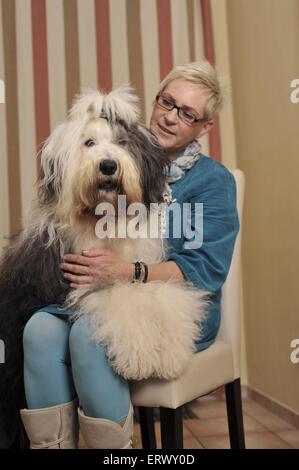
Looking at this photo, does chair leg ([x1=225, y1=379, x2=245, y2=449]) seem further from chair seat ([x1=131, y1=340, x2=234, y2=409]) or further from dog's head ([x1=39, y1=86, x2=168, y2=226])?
dog's head ([x1=39, y1=86, x2=168, y2=226])

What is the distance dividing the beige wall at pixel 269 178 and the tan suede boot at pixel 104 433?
1.15m

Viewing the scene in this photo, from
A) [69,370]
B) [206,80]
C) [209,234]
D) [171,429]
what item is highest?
[206,80]

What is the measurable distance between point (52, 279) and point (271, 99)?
1.42m

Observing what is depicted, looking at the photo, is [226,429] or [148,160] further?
[226,429]

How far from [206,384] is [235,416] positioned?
258mm

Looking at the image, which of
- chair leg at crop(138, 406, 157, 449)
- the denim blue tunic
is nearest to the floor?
chair leg at crop(138, 406, 157, 449)

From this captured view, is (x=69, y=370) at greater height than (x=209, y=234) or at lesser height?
lesser

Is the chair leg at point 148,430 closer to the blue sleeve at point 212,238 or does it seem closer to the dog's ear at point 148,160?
the blue sleeve at point 212,238

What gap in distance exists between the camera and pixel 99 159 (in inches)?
51.9

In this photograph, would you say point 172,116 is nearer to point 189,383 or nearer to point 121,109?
point 121,109

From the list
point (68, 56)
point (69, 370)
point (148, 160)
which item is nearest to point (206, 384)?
point (69, 370)
